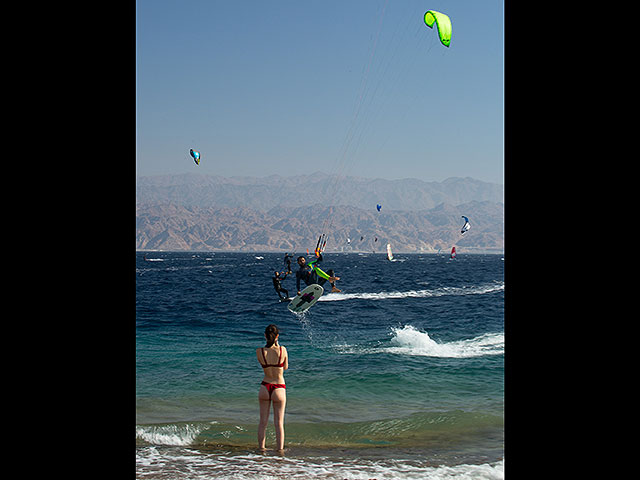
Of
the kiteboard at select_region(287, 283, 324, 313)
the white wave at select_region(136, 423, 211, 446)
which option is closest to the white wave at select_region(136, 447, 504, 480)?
the white wave at select_region(136, 423, 211, 446)

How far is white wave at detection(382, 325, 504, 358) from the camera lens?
16.7 meters

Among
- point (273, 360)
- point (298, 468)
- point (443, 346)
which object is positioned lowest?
point (443, 346)

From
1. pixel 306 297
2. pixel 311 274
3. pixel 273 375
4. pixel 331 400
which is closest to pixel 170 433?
pixel 273 375

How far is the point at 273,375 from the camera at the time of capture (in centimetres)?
625

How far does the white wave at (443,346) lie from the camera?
54.9ft

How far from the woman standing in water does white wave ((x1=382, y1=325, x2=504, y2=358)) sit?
10.4 meters

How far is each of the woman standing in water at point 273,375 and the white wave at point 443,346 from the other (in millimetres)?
10424

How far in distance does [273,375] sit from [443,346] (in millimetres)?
13117

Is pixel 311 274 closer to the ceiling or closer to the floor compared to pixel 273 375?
closer to the ceiling

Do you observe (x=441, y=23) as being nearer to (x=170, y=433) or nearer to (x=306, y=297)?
(x=306, y=297)

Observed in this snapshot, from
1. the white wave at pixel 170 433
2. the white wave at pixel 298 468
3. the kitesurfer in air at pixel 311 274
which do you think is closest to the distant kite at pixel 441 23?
the kitesurfer in air at pixel 311 274
